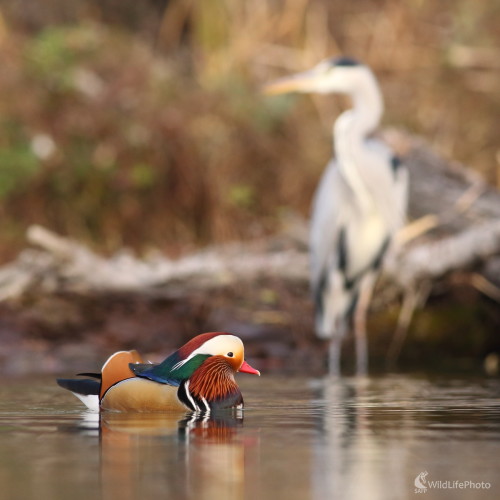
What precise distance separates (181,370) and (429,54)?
47.9 feet

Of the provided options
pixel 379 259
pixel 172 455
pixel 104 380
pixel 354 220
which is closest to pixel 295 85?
pixel 354 220

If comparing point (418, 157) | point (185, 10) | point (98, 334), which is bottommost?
point (98, 334)

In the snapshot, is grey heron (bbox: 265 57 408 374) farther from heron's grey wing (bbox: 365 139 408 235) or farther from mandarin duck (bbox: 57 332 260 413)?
mandarin duck (bbox: 57 332 260 413)

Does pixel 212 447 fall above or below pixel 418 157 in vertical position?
below

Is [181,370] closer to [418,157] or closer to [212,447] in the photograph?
[212,447]

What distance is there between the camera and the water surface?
4.02 m

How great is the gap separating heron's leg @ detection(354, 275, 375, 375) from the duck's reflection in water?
625 centimetres

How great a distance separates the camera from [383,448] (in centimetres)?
510

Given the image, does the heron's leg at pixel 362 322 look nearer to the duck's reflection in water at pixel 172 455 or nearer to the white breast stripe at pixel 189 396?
the white breast stripe at pixel 189 396

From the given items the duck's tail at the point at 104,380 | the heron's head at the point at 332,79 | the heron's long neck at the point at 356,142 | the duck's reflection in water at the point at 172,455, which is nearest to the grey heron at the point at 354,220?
the heron's long neck at the point at 356,142

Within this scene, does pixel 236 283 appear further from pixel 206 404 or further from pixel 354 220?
pixel 206 404

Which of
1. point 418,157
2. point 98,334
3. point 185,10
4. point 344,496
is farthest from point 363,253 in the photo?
point 185,10

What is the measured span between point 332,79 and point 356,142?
4.25ft

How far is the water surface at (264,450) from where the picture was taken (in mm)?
4016
